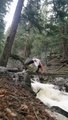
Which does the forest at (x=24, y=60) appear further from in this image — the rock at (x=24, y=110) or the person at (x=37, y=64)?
the person at (x=37, y=64)

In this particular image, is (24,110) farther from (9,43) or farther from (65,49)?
(65,49)

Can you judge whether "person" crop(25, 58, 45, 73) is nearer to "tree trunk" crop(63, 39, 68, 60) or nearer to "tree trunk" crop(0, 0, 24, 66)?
"tree trunk" crop(0, 0, 24, 66)

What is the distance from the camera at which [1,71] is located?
32.2 feet

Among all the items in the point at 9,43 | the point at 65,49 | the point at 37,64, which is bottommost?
the point at 37,64

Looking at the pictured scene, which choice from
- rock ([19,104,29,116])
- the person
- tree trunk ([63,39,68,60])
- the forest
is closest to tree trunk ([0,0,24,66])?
the forest

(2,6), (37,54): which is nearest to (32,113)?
(2,6)

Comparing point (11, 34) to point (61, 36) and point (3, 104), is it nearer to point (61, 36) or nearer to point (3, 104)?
point (3, 104)

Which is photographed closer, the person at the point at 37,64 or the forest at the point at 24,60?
the forest at the point at 24,60

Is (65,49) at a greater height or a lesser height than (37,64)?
greater

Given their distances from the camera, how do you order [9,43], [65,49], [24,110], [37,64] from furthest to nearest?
[65,49] < [37,64] < [9,43] < [24,110]

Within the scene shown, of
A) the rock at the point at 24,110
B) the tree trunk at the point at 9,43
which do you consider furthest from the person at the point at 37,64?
the rock at the point at 24,110

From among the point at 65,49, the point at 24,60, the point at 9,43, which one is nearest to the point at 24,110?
the point at 9,43

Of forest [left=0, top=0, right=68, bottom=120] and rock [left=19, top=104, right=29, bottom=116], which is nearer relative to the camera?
rock [left=19, top=104, right=29, bottom=116]

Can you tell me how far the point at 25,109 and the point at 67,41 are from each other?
85.7 feet
